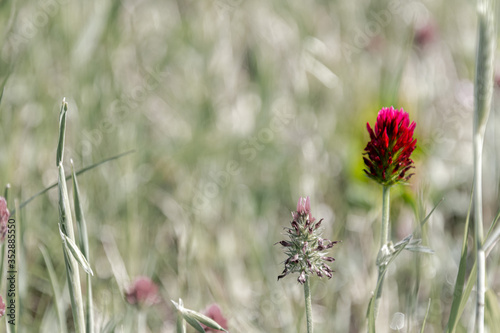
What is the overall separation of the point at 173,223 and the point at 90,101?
645 millimetres

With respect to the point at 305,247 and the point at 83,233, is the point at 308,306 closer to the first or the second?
the point at 305,247

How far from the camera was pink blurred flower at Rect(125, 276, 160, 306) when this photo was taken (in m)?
1.64

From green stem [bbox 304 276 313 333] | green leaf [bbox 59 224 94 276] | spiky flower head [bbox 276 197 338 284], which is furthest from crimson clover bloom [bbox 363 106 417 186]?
green leaf [bbox 59 224 94 276]

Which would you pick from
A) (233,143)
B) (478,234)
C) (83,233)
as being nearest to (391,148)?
(478,234)

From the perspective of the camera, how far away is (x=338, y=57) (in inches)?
136

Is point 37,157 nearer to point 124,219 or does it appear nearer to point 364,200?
point 124,219

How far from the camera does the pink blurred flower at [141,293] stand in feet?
5.38

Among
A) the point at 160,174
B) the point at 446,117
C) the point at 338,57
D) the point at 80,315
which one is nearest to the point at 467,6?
the point at 338,57

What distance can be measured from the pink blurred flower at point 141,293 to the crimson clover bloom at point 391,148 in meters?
0.71

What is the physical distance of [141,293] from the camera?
1.64m

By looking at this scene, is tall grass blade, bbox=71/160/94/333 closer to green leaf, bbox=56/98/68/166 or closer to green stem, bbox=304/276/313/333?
green leaf, bbox=56/98/68/166

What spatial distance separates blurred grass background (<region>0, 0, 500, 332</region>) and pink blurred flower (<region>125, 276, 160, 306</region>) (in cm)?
6

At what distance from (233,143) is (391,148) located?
1.56 metres

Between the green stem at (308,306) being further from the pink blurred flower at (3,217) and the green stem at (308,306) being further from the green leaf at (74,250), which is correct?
the pink blurred flower at (3,217)
